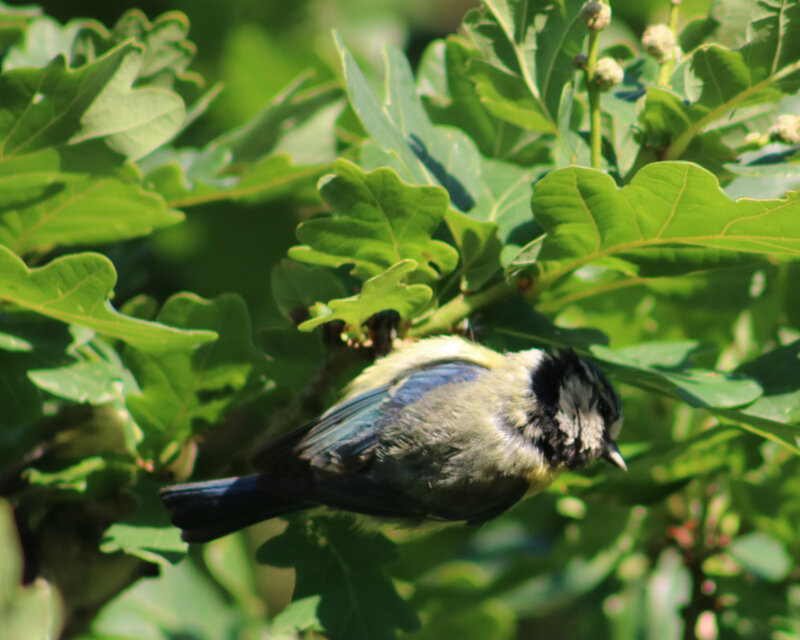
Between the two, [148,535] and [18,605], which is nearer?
[18,605]

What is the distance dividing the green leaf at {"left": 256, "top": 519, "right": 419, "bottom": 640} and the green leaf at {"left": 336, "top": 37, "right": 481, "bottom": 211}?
0.91 meters

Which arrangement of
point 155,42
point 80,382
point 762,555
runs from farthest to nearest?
point 762,555 < point 155,42 < point 80,382

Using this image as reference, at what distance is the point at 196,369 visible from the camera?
7.04ft

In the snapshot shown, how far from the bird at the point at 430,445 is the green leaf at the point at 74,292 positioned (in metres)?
0.46

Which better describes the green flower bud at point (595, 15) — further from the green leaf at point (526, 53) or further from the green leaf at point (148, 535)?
the green leaf at point (148, 535)

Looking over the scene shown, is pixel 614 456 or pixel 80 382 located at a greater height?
pixel 80 382

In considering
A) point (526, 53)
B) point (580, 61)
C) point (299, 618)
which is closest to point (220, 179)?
point (526, 53)

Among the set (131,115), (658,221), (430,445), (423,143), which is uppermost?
(131,115)

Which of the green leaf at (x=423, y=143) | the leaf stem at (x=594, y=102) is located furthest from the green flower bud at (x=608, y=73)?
the green leaf at (x=423, y=143)

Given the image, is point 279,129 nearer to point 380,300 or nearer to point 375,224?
point 375,224

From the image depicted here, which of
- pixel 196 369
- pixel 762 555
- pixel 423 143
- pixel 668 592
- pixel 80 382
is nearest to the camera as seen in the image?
pixel 80 382

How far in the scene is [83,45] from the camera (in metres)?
2.38

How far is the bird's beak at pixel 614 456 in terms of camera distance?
94.9 inches

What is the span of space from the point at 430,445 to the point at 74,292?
982mm
